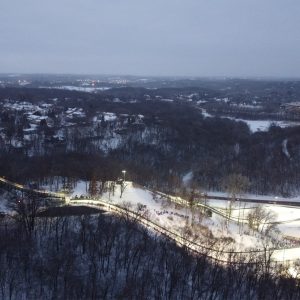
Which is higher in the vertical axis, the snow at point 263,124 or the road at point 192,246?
the snow at point 263,124

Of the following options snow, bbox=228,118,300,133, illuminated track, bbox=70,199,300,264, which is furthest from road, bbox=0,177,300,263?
snow, bbox=228,118,300,133

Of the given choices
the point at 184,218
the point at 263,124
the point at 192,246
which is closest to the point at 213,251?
the point at 192,246

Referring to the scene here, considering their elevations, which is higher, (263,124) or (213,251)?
(263,124)

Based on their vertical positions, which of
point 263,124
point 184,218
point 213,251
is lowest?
point 213,251

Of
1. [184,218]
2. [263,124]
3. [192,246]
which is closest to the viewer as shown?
[192,246]

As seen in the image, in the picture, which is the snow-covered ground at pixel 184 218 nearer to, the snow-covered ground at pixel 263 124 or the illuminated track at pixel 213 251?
the illuminated track at pixel 213 251

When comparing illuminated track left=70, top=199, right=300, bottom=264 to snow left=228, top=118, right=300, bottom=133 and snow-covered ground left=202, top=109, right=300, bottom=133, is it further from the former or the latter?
snow left=228, top=118, right=300, bottom=133

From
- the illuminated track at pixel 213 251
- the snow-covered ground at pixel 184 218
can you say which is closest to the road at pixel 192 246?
the illuminated track at pixel 213 251

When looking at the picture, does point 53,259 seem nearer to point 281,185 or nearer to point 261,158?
point 281,185

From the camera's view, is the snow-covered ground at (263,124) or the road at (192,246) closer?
the road at (192,246)

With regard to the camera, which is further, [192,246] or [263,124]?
[263,124]

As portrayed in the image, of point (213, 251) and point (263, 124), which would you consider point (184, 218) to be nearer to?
point (213, 251)
